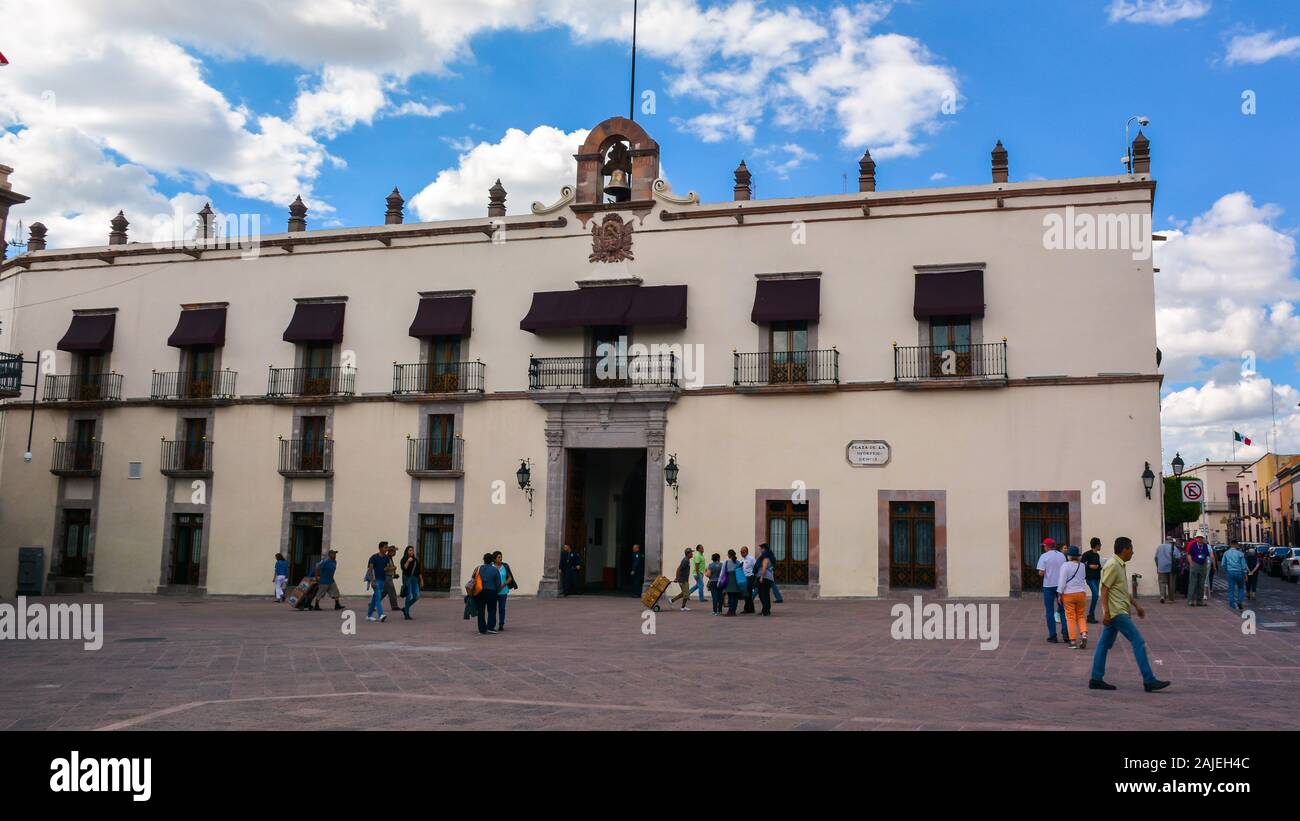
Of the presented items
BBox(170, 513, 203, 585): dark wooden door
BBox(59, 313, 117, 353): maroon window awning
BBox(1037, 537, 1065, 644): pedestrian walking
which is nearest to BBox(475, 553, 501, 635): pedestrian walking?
BBox(1037, 537, 1065, 644): pedestrian walking

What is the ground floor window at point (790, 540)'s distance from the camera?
2566 centimetres

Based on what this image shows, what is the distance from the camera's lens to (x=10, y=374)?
27.0 metres

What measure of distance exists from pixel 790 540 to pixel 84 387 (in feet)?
73.9

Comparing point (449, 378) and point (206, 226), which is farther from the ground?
point (206, 226)

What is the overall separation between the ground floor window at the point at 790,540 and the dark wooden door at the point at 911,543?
2095 mm

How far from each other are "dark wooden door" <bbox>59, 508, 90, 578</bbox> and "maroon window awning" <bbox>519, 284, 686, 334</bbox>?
1576 cm

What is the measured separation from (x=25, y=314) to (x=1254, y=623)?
116 ft

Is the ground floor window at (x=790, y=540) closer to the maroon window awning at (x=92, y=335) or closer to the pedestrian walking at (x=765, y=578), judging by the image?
the pedestrian walking at (x=765, y=578)

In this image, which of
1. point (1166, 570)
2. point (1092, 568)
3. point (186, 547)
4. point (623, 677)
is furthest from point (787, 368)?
point (186, 547)

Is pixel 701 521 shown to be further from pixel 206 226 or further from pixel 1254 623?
pixel 206 226

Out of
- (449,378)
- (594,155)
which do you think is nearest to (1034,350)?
(594,155)

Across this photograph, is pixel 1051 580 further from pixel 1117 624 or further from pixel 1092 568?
pixel 1117 624

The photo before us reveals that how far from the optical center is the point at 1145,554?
2336cm
